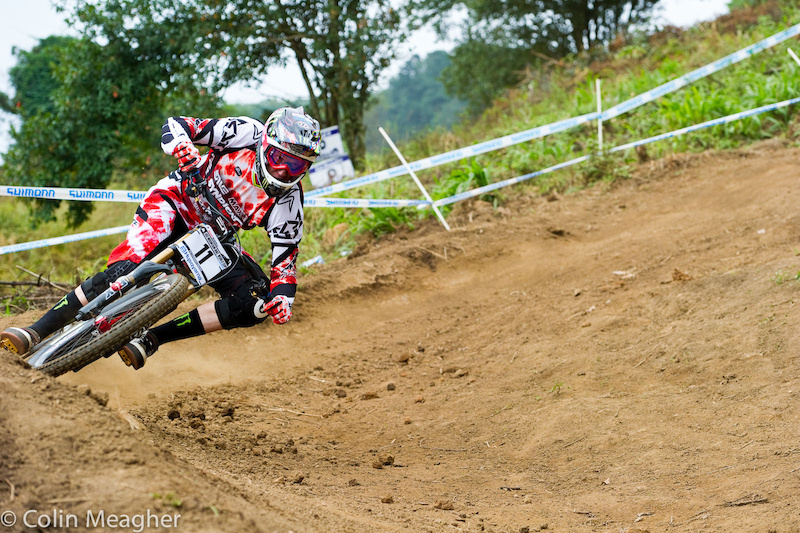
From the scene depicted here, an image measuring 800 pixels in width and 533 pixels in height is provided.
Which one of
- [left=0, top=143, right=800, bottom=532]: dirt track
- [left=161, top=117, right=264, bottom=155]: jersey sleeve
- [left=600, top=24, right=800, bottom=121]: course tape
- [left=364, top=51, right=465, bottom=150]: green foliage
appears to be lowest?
[left=0, top=143, right=800, bottom=532]: dirt track

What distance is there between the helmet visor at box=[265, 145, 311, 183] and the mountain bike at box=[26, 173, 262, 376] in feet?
1.87

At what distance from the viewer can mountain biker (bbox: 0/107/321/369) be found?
4.46m

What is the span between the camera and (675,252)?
7.82m

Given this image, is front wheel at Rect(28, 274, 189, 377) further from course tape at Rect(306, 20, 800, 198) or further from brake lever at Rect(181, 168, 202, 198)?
course tape at Rect(306, 20, 800, 198)

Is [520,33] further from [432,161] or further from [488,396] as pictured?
[488,396]

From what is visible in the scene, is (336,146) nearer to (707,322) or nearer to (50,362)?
(707,322)

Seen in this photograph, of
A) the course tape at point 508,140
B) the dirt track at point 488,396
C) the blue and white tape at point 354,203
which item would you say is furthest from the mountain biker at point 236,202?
the course tape at point 508,140

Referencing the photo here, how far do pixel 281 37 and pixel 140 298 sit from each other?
11.5 metres

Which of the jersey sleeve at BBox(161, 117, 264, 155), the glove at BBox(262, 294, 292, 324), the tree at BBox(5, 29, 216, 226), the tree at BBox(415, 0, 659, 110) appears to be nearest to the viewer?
the glove at BBox(262, 294, 292, 324)

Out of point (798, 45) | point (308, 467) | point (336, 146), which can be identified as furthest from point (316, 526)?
point (798, 45)

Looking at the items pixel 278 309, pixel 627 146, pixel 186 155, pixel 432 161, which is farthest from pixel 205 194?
pixel 627 146

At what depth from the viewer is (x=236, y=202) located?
15.8 feet

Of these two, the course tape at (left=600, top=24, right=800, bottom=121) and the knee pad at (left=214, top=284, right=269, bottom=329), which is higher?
the course tape at (left=600, top=24, right=800, bottom=121)

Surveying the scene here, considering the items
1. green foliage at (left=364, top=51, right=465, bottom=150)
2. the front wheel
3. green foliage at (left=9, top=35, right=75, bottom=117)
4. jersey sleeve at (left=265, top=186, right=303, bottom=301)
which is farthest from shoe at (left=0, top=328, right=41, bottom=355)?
green foliage at (left=364, top=51, right=465, bottom=150)
